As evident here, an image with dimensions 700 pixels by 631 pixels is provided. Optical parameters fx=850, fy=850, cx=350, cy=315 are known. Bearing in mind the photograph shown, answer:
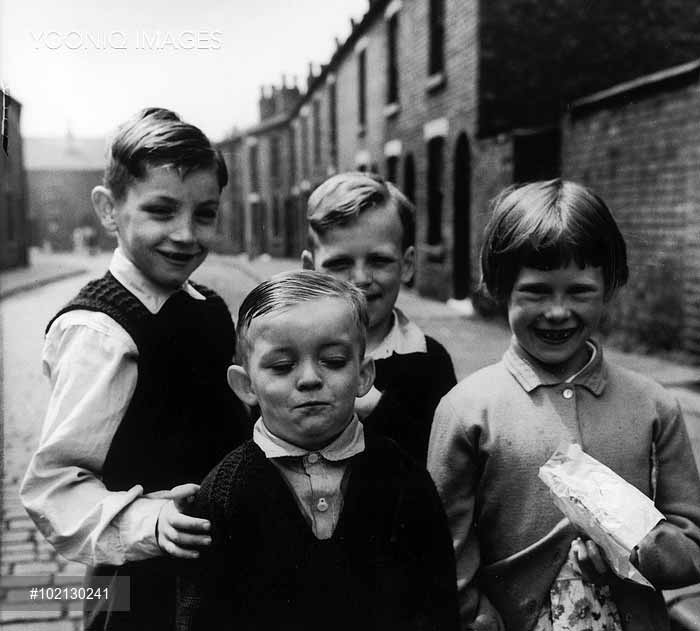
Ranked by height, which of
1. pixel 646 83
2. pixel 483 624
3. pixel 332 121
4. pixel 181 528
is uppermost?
pixel 332 121

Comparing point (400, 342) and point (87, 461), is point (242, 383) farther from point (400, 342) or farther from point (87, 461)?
point (400, 342)

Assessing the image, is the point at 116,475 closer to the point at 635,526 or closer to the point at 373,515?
the point at 373,515

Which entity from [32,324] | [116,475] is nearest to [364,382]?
[116,475]

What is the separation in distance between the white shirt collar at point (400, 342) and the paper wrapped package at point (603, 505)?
495 millimetres

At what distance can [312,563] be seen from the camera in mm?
1545

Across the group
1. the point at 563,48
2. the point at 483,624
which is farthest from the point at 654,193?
the point at 483,624

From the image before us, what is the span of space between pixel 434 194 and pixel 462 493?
11.5 meters

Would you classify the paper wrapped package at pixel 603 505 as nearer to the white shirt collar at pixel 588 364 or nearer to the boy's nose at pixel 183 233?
the white shirt collar at pixel 588 364

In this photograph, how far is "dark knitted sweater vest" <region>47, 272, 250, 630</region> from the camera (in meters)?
1.78

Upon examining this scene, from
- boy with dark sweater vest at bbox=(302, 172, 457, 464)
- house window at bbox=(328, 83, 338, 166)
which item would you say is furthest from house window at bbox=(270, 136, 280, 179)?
boy with dark sweater vest at bbox=(302, 172, 457, 464)

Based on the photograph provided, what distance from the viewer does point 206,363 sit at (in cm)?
192

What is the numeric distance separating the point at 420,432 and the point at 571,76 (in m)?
10.1

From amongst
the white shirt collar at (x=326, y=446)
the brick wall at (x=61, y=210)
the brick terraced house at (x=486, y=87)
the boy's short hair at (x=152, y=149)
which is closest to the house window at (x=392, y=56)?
the brick terraced house at (x=486, y=87)

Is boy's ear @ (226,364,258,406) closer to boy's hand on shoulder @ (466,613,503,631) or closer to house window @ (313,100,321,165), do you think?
boy's hand on shoulder @ (466,613,503,631)
